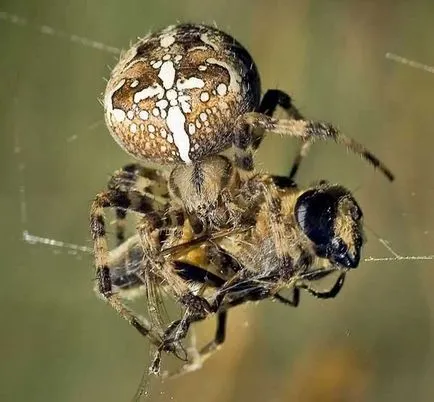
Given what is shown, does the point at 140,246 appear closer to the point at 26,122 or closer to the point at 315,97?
the point at 315,97

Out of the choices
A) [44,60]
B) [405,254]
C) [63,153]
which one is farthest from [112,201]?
[44,60]

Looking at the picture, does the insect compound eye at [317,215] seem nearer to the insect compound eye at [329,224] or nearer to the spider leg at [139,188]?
the insect compound eye at [329,224]

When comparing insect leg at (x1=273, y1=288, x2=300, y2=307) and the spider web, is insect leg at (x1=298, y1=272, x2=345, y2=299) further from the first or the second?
the spider web

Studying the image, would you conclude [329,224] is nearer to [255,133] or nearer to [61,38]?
[255,133]

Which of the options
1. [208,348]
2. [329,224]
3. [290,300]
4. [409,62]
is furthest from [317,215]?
[409,62]

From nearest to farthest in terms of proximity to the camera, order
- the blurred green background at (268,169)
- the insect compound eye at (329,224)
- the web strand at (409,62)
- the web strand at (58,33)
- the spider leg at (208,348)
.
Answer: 1. the insect compound eye at (329,224)
2. the spider leg at (208,348)
3. the blurred green background at (268,169)
4. the web strand at (409,62)
5. the web strand at (58,33)

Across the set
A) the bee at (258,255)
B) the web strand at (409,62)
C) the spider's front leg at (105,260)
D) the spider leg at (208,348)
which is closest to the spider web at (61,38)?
the web strand at (409,62)
